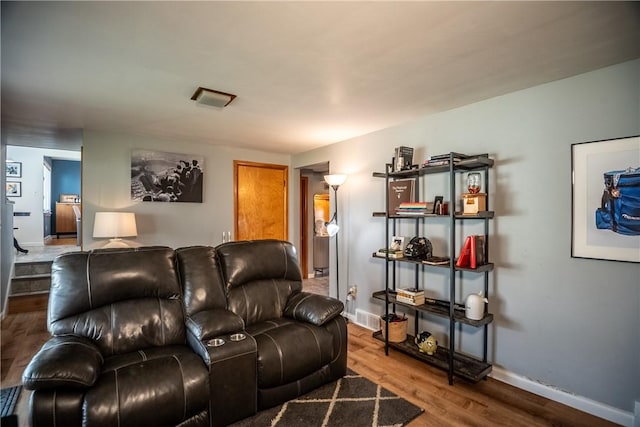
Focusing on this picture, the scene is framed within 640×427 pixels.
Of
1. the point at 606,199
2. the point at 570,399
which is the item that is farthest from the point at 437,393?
the point at 606,199

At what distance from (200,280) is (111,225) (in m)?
1.69

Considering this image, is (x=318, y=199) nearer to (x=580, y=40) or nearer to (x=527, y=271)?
(x=527, y=271)

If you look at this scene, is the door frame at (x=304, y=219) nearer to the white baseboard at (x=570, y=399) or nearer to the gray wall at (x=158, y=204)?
the gray wall at (x=158, y=204)

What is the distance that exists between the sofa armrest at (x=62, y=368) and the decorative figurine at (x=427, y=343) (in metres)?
2.39

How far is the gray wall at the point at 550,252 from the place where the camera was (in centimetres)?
196

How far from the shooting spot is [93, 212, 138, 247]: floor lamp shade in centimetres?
329

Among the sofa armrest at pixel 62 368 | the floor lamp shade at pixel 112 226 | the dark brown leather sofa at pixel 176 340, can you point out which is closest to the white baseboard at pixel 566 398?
the dark brown leather sofa at pixel 176 340

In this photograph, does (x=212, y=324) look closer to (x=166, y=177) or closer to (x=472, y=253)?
(x=472, y=253)

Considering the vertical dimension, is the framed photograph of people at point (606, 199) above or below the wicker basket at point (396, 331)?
above

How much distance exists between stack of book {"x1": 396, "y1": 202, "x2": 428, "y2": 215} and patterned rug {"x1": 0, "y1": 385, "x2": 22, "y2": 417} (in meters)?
3.21

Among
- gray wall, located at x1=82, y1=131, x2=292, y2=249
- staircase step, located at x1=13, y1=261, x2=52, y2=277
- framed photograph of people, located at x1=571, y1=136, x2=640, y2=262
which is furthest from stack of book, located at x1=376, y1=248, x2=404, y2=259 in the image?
staircase step, located at x1=13, y1=261, x2=52, y2=277

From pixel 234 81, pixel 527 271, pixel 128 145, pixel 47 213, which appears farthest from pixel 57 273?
pixel 47 213

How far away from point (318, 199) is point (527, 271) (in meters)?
4.31

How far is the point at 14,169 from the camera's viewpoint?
6.66 m
